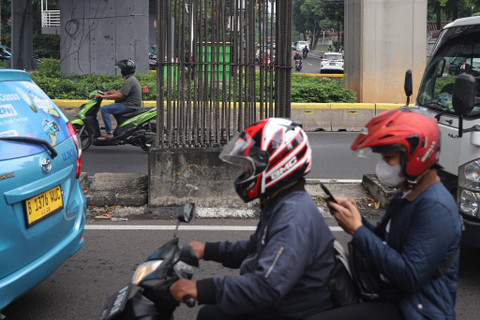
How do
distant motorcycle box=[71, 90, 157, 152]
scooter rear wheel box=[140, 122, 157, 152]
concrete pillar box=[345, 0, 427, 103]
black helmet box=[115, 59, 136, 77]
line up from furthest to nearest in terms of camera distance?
1. concrete pillar box=[345, 0, 427, 103]
2. scooter rear wheel box=[140, 122, 157, 152]
3. distant motorcycle box=[71, 90, 157, 152]
4. black helmet box=[115, 59, 136, 77]

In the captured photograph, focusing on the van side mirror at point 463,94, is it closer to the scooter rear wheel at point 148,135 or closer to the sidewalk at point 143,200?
the sidewalk at point 143,200

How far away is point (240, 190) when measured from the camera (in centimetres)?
260

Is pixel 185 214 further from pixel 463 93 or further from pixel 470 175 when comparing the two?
pixel 470 175

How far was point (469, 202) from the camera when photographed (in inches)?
186

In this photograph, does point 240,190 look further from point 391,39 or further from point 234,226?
point 391,39

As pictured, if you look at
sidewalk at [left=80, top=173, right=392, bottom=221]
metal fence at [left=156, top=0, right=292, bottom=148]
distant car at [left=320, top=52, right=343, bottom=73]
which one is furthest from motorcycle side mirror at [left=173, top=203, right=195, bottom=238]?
distant car at [left=320, top=52, right=343, bottom=73]

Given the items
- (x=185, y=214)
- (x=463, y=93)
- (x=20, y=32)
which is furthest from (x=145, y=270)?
(x=20, y=32)

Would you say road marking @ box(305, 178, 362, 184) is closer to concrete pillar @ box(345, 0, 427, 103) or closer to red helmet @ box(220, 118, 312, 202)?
red helmet @ box(220, 118, 312, 202)

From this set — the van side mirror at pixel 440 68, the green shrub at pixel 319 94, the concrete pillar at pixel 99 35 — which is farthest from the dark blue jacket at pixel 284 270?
the concrete pillar at pixel 99 35

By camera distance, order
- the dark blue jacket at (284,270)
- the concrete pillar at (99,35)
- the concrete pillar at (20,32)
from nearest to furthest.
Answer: the dark blue jacket at (284,270)
the concrete pillar at (99,35)
the concrete pillar at (20,32)

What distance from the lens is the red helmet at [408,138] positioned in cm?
243

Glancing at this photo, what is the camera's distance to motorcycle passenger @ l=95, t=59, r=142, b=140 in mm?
10688

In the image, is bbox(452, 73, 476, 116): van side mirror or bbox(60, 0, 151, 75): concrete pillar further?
bbox(60, 0, 151, 75): concrete pillar

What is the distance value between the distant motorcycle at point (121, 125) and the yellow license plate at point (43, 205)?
676cm
